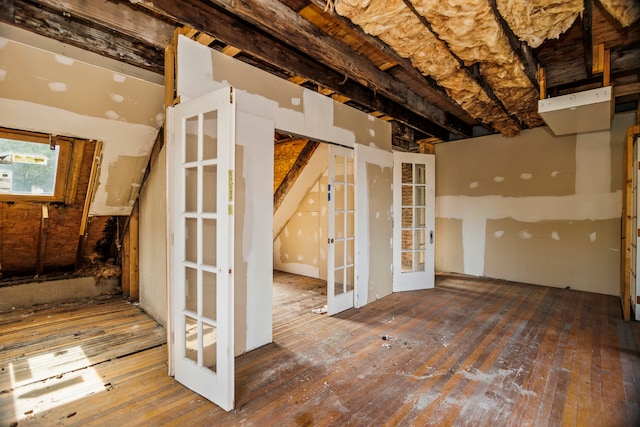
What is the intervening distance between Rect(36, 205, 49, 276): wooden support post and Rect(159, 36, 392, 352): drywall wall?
162 centimetres

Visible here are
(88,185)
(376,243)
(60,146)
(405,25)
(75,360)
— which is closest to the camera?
(405,25)

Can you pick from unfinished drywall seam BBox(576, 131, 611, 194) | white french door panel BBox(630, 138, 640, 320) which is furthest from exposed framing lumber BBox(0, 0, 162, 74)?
unfinished drywall seam BBox(576, 131, 611, 194)

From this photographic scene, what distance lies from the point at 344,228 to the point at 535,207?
3.46 m

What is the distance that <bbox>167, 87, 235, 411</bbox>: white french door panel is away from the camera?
6.21ft

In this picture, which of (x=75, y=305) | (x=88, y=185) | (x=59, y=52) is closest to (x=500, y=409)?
(x=59, y=52)

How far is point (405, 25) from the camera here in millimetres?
2205

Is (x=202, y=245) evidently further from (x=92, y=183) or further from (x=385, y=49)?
(x=92, y=183)

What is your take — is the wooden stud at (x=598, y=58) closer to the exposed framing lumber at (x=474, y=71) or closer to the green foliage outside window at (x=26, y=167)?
the exposed framing lumber at (x=474, y=71)

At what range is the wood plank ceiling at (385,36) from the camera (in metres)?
2.04

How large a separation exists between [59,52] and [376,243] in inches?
146

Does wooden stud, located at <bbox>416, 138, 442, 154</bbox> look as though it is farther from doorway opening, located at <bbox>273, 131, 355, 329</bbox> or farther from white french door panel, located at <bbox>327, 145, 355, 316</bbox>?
white french door panel, located at <bbox>327, 145, 355, 316</bbox>

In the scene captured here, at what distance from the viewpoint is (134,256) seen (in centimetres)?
395

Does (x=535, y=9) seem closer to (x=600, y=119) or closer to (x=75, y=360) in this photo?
(x=600, y=119)

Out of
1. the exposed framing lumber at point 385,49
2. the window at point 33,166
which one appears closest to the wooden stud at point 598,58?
the exposed framing lumber at point 385,49
